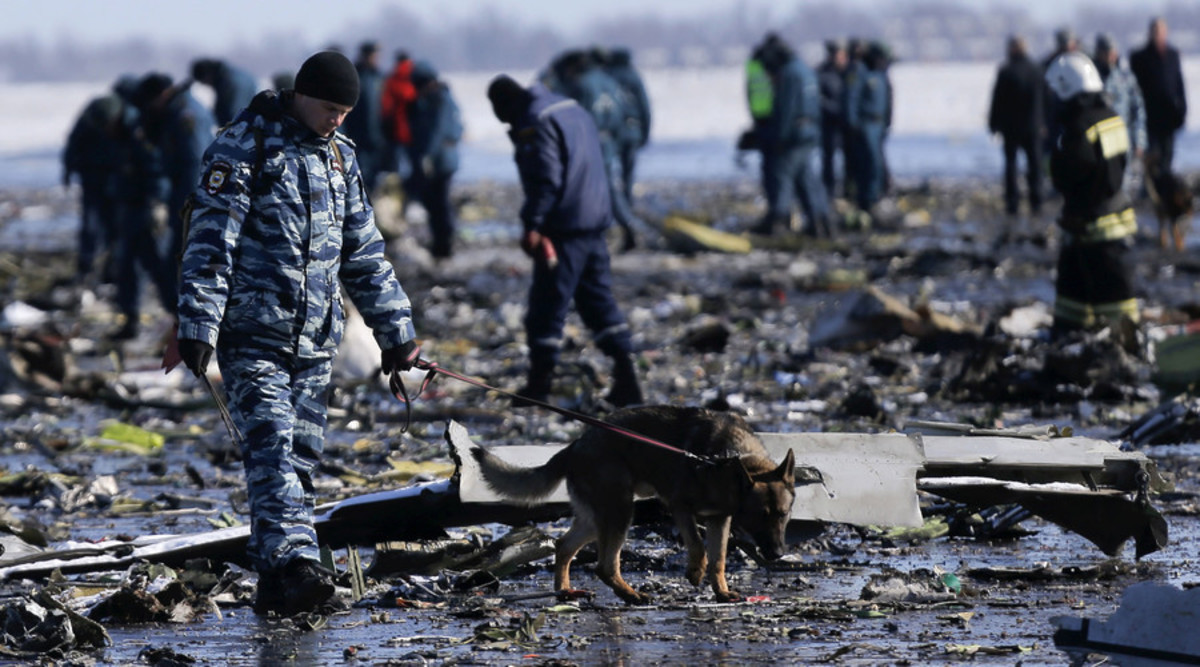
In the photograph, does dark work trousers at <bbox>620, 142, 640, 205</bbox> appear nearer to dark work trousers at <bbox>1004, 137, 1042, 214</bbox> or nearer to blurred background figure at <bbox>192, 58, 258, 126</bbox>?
dark work trousers at <bbox>1004, 137, 1042, 214</bbox>

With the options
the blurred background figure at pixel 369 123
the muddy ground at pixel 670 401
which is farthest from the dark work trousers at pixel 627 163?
the blurred background figure at pixel 369 123

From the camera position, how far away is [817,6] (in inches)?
7333

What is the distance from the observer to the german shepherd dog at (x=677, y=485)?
571cm

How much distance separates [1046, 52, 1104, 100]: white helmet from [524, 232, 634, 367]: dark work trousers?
8.73 feet

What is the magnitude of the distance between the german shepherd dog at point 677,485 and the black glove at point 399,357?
20.3 inches

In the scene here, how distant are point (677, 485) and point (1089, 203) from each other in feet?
18.4

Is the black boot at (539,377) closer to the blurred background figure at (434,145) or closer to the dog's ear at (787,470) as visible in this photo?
the dog's ear at (787,470)

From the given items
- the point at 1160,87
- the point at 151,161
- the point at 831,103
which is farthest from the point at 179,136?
the point at 831,103

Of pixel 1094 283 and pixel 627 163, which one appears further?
pixel 627 163

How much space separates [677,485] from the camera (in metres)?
5.78

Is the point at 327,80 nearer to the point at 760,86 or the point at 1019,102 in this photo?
the point at 760,86

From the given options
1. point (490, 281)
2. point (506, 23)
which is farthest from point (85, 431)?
point (506, 23)

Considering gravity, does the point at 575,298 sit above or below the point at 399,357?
below

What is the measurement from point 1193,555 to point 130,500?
4.40 meters
